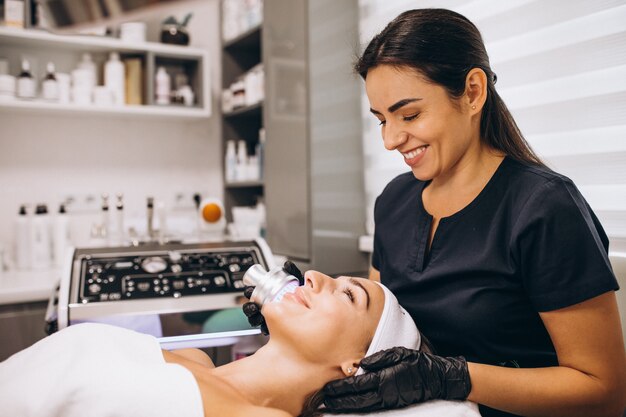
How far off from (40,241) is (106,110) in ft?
2.48

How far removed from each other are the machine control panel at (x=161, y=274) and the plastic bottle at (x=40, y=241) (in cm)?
77

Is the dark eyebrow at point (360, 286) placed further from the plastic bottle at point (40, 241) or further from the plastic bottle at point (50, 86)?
the plastic bottle at point (50, 86)

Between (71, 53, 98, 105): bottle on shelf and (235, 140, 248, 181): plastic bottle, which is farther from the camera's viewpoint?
(235, 140, 248, 181): plastic bottle

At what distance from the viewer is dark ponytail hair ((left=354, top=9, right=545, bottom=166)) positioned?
1192 millimetres

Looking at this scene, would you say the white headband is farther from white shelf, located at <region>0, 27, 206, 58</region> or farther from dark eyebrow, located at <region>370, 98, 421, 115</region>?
white shelf, located at <region>0, 27, 206, 58</region>

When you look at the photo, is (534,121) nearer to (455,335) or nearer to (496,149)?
(496,149)

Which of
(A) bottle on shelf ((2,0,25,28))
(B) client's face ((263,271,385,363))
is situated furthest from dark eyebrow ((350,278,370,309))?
(A) bottle on shelf ((2,0,25,28))

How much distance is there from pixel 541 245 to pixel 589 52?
814 mm

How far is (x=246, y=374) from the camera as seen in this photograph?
3.69ft

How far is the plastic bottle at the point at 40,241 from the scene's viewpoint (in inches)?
102

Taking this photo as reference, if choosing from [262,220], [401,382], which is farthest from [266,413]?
[262,220]

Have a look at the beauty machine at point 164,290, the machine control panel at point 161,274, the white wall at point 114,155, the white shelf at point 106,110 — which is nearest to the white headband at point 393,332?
the beauty machine at point 164,290

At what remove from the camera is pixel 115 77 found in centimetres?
282

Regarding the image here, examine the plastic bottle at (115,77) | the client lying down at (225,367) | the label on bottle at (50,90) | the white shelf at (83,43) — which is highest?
the white shelf at (83,43)
